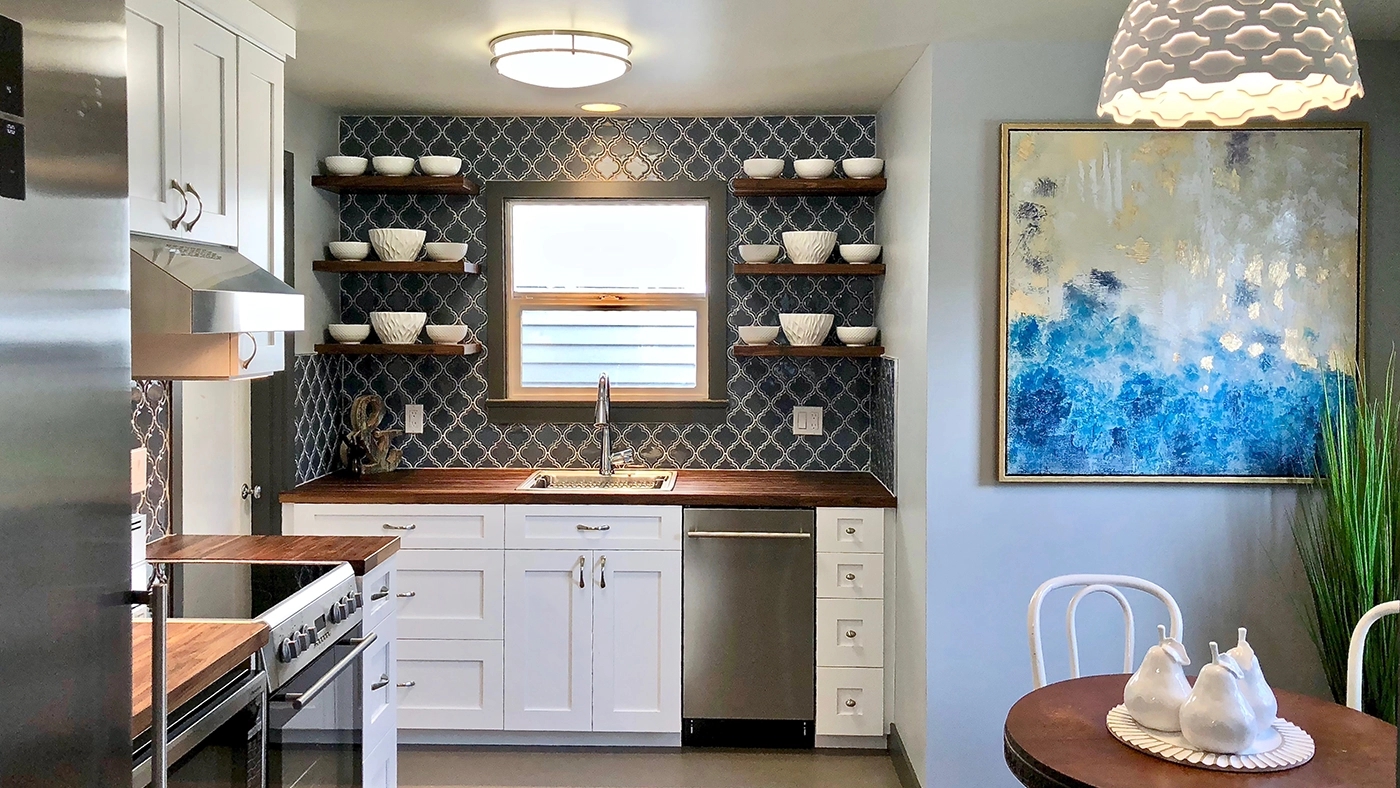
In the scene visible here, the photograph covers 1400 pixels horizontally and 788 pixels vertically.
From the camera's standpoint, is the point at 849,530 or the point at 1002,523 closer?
the point at 1002,523

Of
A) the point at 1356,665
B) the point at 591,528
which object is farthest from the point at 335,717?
the point at 1356,665

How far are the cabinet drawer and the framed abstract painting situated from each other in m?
0.77

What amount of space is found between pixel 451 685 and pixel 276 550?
1193mm

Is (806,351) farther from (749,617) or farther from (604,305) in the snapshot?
A: (749,617)

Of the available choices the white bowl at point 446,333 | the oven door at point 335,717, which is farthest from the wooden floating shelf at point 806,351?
the oven door at point 335,717

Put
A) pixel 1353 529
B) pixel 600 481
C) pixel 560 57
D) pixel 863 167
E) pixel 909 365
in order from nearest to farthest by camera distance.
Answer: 1. pixel 1353 529
2. pixel 560 57
3. pixel 909 365
4. pixel 863 167
5. pixel 600 481

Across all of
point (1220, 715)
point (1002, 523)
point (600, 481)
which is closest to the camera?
point (1220, 715)

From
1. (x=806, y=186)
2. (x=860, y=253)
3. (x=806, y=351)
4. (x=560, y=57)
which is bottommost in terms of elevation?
(x=806, y=351)

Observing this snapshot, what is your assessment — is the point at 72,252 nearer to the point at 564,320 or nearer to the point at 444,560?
the point at 444,560

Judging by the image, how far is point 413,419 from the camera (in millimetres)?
4480

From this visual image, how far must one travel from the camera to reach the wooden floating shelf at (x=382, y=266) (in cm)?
414

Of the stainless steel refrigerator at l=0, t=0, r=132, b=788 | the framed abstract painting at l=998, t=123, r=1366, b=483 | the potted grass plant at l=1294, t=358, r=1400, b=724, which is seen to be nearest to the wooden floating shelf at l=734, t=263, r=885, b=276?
the framed abstract painting at l=998, t=123, r=1366, b=483

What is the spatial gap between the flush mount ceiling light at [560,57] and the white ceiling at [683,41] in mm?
48

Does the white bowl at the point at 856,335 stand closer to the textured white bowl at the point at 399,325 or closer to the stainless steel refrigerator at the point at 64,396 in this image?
the textured white bowl at the point at 399,325
